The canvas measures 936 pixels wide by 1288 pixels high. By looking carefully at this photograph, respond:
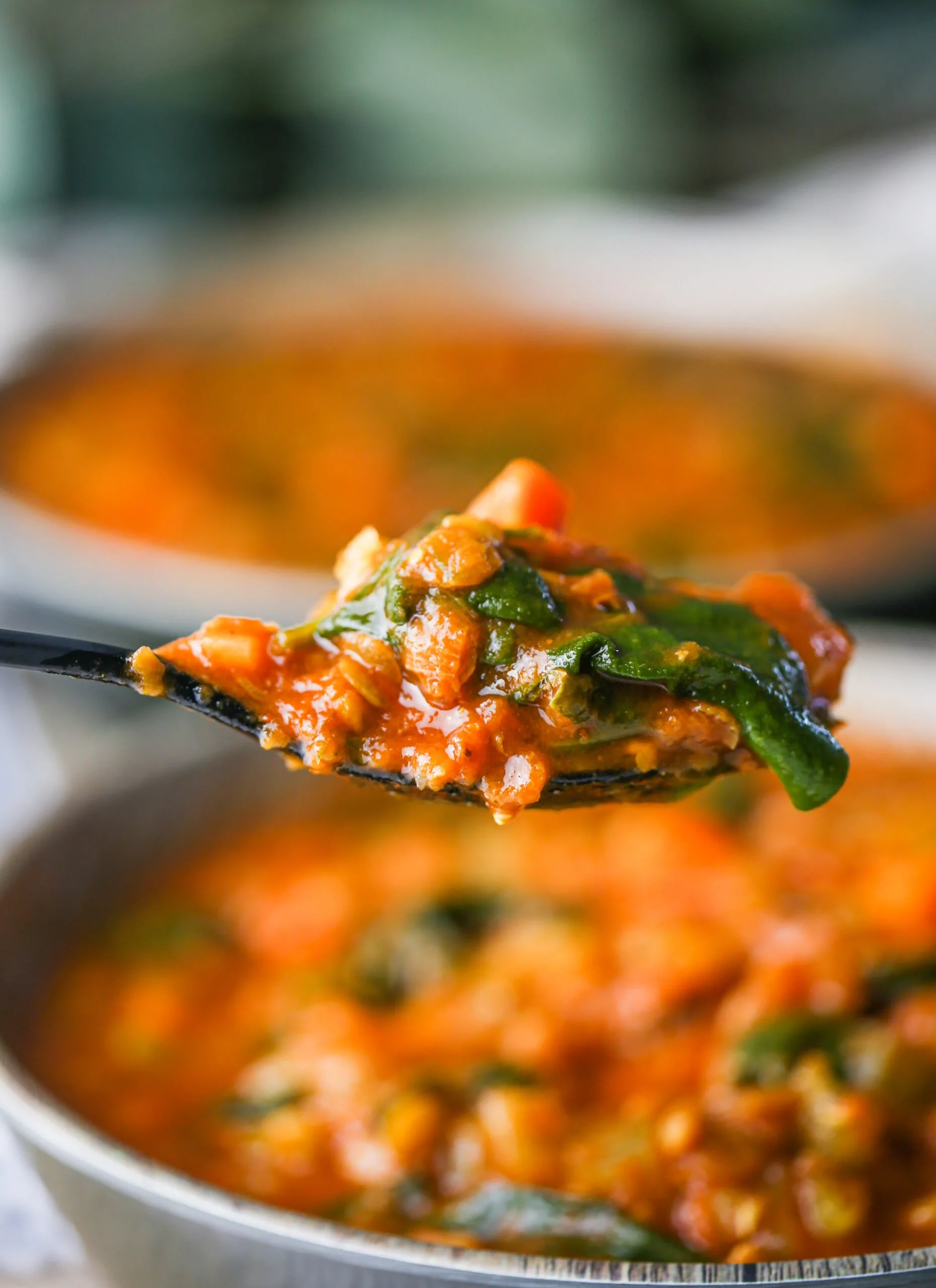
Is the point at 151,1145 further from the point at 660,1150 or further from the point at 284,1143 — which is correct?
the point at 660,1150

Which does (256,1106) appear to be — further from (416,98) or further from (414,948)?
(416,98)

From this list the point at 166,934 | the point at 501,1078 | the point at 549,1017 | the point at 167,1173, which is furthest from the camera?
the point at 166,934

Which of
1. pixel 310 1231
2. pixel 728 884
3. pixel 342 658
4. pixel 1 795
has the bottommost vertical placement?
pixel 1 795

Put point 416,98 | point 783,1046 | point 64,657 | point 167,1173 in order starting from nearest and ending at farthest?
point 64,657, point 167,1173, point 783,1046, point 416,98

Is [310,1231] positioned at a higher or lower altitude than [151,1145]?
higher

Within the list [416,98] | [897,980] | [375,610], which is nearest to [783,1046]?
[897,980]

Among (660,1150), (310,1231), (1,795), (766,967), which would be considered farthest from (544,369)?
(310,1231)

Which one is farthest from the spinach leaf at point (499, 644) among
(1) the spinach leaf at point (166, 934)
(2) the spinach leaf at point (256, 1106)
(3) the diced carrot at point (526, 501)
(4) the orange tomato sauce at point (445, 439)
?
(4) the orange tomato sauce at point (445, 439)
